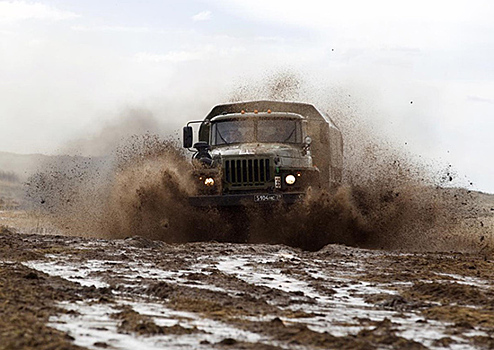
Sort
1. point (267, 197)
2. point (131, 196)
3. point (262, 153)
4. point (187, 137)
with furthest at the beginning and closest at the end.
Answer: point (131, 196)
point (187, 137)
point (262, 153)
point (267, 197)

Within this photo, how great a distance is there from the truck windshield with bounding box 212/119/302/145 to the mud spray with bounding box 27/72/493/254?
1057 mm

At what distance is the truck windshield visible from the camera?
16.8 metres

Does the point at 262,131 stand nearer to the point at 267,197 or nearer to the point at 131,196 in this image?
the point at 267,197

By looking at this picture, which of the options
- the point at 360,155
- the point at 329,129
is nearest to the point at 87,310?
the point at 329,129

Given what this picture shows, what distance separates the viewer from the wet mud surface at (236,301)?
557cm

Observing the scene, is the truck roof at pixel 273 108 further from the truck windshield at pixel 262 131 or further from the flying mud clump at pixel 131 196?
the flying mud clump at pixel 131 196

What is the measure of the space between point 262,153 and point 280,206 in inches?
44.7

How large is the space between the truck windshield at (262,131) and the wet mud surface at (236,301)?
13.4 feet

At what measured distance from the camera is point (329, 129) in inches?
702

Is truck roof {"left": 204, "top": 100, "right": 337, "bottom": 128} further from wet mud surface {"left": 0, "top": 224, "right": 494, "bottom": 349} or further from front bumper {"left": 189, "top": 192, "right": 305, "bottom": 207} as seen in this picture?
wet mud surface {"left": 0, "top": 224, "right": 494, "bottom": 349}

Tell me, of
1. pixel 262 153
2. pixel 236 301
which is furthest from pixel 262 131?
pixel 236 301

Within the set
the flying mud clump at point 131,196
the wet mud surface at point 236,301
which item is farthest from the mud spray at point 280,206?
the wet mud surface at point 236,301

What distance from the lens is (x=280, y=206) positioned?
15.6m

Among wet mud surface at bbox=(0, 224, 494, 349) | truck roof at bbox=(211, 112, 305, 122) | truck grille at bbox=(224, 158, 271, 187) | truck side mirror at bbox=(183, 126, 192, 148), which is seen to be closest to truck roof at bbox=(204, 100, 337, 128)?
truck roof at bbox=(211, 112, 305, 122)
